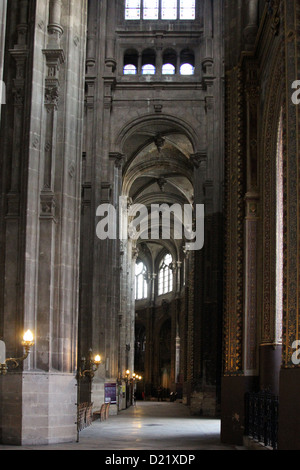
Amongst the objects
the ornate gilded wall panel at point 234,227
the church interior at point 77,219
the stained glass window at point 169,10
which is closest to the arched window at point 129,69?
the stained glass window at point 169,10

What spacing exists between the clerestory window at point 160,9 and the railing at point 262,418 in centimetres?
2838

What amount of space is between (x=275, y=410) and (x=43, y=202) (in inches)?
360

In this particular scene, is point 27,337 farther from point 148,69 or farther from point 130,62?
point 130,62

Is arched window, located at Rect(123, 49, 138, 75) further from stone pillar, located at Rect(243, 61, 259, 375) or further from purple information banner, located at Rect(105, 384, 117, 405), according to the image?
stone pillar, located at Rect(243, 61, 259, 375)

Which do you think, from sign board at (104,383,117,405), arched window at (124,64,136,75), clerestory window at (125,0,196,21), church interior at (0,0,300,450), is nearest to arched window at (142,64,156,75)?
arched window at (124,64,136,75)

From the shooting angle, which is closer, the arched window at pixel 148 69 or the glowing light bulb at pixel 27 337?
the glowing light bulb at pixel 27 337

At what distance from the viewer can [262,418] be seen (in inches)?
655

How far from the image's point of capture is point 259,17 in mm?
21609

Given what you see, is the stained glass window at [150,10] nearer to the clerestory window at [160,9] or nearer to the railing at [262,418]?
the clerestory window at [160,9]

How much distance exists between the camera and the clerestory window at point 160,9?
42.2 m

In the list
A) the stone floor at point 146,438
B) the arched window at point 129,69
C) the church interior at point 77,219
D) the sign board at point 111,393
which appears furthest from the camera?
the arched window at point 129,69

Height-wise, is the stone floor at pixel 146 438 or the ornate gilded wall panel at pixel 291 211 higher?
the ornate gilded wall panel at pixel 291 211

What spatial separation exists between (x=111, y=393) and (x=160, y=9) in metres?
21.5
